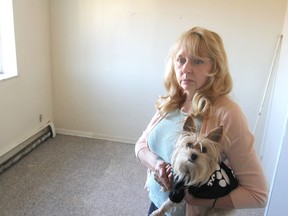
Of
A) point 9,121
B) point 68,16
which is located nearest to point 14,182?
point 9,121

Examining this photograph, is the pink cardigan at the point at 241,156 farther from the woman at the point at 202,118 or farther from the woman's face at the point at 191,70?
the woman's face at the point at 191,70

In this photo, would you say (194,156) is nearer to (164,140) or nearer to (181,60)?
(164,140)

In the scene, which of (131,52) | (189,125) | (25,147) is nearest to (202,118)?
(189,125)

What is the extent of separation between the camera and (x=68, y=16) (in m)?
3.19

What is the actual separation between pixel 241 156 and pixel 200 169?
17 centimetres

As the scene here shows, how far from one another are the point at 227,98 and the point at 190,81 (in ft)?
0.49

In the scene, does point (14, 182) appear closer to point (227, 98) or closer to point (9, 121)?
point (9, 121)

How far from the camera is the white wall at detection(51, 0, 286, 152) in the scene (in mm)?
2873

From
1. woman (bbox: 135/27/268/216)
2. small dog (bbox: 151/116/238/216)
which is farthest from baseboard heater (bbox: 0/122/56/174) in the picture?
small dog (bbox: 151/116/238/216)

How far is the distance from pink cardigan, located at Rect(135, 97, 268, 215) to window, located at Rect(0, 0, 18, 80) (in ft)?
7.49

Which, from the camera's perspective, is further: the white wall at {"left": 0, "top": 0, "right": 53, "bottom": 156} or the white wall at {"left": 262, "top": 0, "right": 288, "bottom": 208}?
the white wall at {"left": 0, "top": 0, "right": 53, "bottom": 156}

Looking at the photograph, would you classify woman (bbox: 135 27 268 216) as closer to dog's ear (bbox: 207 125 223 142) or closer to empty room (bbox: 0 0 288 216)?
dog's ear (bbox: 207 125 223 142)

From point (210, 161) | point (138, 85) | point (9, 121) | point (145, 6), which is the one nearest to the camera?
point (210, 161)

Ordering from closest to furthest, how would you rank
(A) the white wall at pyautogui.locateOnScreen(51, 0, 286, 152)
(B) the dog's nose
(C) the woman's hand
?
(B) the dog's nose, (C) the woman's hand, (A) the white wall at pyautogui.locateOnScreen(51, 0, 286, 152)
